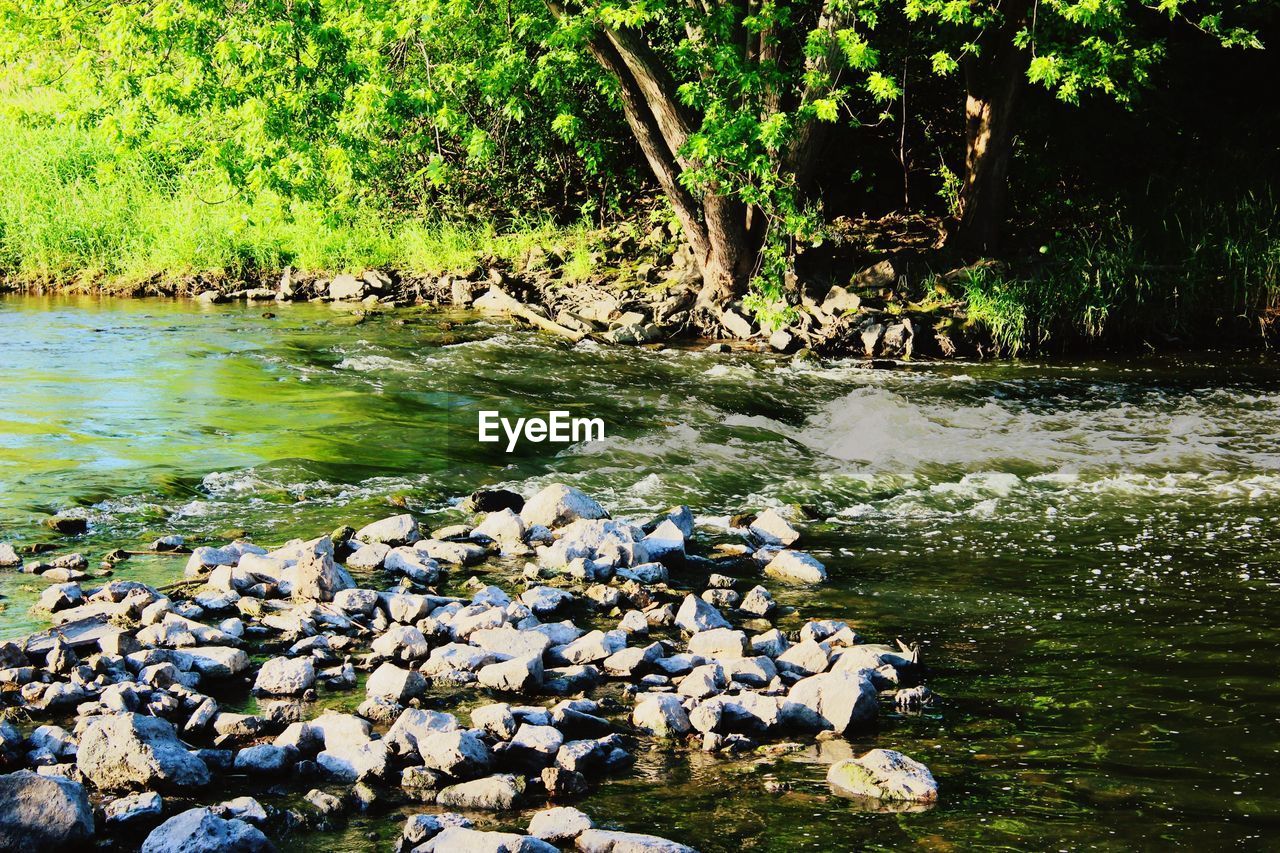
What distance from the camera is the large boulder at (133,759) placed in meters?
3.71

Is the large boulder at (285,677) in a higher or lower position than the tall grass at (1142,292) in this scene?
lower

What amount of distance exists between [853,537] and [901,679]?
2.42 m

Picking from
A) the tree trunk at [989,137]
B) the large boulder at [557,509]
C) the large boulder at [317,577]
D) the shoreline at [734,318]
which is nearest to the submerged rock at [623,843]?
the large boulder at [317,577]

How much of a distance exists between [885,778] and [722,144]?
9.76 metres

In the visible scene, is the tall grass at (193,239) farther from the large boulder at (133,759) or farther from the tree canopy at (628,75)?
the large boulder at (133,759)

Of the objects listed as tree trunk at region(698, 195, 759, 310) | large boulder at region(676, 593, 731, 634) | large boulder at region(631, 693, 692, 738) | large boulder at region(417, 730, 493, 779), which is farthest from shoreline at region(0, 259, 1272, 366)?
large boulder at region(417, 730, 493, 779)

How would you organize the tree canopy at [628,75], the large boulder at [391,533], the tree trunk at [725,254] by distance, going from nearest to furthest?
the large boulder at [391,533], the tree canopy at [628,75], the tree trunk at [725,254]

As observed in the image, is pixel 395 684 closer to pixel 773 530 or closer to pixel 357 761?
pixel 357 761

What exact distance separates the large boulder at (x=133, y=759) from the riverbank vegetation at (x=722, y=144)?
836cm

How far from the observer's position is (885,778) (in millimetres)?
3793

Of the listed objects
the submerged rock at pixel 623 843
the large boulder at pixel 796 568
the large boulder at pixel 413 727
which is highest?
the large boulder at pixel 796 568

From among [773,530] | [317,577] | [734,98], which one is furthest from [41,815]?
[734,98]

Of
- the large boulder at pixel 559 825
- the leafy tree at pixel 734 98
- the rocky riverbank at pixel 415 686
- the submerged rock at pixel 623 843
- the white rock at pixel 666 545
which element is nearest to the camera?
the submerged rock at pixel 623 843

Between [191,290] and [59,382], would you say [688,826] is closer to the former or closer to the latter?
[59,382]
